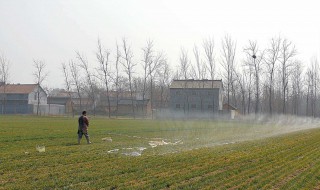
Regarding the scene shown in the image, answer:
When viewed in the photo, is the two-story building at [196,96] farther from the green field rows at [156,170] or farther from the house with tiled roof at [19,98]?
the green field rows at [156,170]

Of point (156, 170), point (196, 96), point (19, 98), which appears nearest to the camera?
point (156, 170)

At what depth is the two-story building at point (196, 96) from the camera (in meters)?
91.6

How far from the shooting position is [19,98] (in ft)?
317

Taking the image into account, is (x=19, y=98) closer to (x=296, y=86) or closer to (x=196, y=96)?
(x=196, y=96)

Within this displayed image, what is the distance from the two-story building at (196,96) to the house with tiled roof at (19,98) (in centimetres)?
3324

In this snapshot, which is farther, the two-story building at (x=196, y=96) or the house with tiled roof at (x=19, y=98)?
the two-story building at (x=196, y=96)

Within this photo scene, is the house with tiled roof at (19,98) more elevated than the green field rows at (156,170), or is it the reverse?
the house with tiled roof at (19,98)

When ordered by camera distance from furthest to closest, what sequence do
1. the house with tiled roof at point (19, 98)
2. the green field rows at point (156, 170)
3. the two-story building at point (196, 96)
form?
the two-story building at point (196, 96) < the house with tiled roof at point (19, 98) < the green field rows at point (156, 170)

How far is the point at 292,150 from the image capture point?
2028 cm

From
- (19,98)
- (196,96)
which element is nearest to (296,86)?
(196,96)

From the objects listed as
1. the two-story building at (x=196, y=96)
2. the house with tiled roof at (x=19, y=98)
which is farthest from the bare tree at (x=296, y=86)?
the house with tiled roof at (x=19, y=98)

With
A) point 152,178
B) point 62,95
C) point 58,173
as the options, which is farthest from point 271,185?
point 62,95

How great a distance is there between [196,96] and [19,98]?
4601cm

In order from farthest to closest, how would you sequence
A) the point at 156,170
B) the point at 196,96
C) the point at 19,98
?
the point at 19,98 → the point at 196,96 → the point at 156,170
